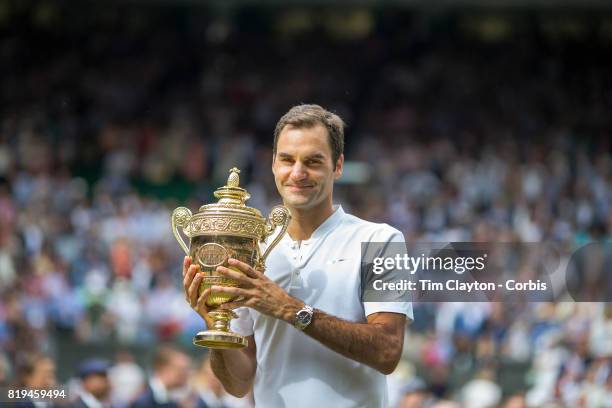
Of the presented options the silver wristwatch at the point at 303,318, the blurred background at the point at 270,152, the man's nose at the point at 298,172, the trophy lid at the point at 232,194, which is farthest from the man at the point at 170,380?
the silver wristwatch at the point at 303,318

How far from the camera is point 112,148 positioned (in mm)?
15984

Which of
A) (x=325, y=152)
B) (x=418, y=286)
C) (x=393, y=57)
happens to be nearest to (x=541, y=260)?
(x=418, y=286)

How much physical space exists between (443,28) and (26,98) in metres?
8.31

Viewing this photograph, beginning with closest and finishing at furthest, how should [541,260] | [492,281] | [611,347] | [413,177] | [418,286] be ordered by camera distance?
1. [418,286]
2. [492,281]
3. [541,260]
4. [611,347]
5. [413,177]

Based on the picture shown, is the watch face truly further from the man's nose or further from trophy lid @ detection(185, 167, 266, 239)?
the man's nose

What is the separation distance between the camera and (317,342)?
3.41 metres

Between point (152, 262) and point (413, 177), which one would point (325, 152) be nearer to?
point (152, 262)

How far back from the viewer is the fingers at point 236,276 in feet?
10.2

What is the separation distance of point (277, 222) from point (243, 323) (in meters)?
0.41

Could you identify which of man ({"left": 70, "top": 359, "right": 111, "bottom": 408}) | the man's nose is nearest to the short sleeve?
the man's nose

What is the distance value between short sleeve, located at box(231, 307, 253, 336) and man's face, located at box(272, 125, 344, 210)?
0.38 metres

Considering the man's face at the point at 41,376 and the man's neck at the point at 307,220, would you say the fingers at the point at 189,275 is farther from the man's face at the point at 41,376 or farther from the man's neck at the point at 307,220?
the man's face at the point at 41,376

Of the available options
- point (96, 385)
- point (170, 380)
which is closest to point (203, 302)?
point (96, 385)

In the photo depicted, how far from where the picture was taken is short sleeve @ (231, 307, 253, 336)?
355 cm
